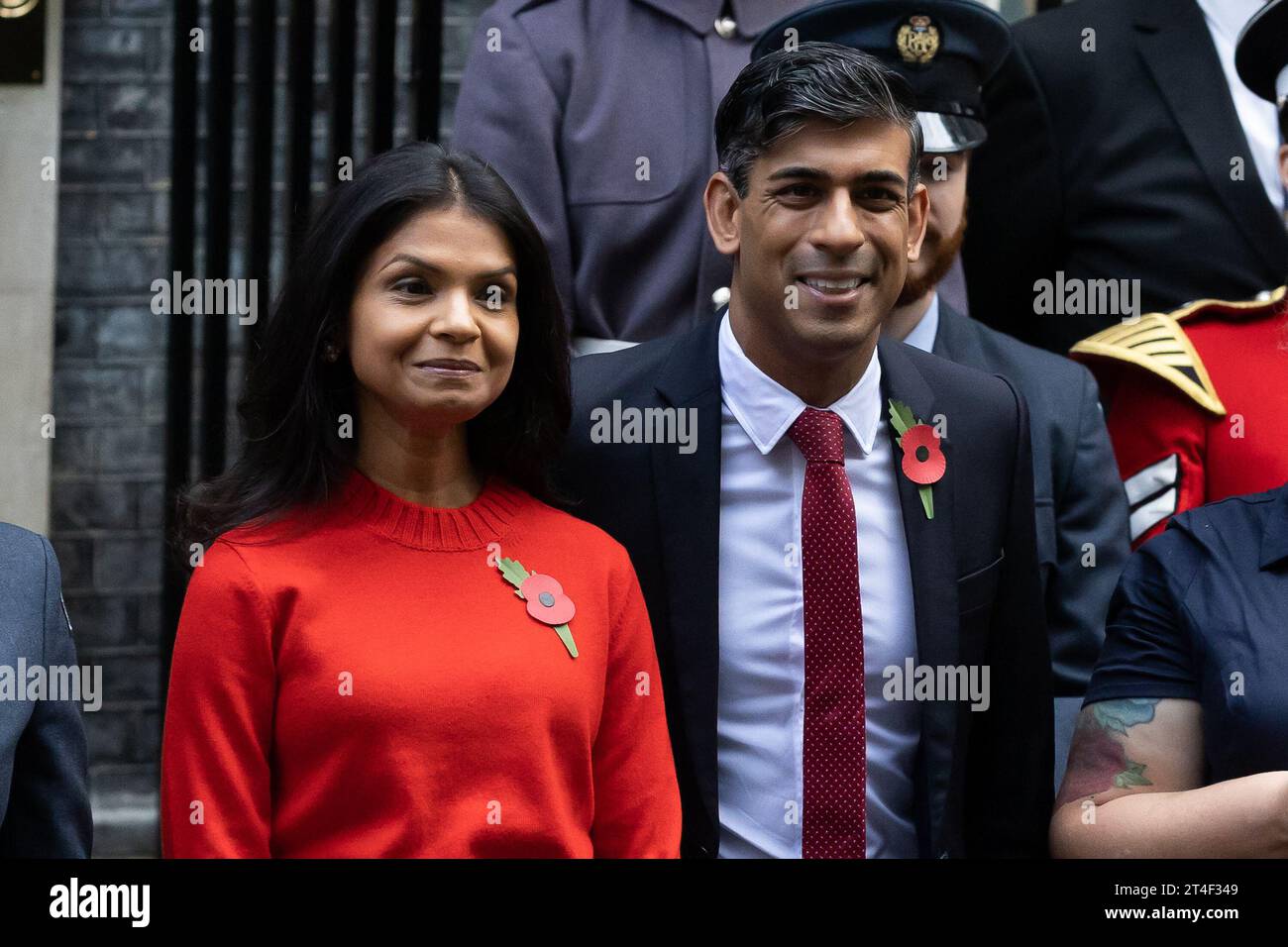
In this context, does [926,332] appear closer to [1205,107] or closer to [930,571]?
[930,571]

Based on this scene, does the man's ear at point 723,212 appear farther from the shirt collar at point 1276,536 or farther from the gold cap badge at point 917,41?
the shirt collar at point 1276,536

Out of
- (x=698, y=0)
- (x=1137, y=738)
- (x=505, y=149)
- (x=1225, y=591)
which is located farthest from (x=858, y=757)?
(x=698, y=0)

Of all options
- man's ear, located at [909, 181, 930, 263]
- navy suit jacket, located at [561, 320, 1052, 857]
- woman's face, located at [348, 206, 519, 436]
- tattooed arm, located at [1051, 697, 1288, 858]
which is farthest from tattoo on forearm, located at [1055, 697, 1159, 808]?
woman's face, located at [348, 206, 519, 436]

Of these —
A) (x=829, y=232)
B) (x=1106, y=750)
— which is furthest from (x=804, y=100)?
(x=1106, y=750)

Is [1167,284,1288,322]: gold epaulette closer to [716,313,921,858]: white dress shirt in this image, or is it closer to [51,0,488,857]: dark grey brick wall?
[716,313,921,858]: white dress shirt

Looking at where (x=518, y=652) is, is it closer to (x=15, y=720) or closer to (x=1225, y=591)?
(x=15, y=720)

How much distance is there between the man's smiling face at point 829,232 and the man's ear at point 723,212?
80 mm

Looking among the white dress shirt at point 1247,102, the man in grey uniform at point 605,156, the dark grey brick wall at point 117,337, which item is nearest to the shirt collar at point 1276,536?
the man in grey uniform at point 605,156

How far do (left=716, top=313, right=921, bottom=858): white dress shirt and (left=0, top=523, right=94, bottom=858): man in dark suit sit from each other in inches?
34.7

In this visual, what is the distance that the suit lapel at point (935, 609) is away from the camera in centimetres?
284

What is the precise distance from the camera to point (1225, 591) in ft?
9.00

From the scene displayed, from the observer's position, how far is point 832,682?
280cm

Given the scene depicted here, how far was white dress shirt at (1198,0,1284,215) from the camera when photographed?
12.8ft

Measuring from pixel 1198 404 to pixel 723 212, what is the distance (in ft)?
3.00
